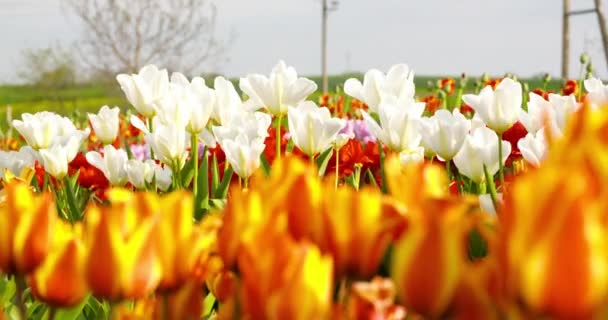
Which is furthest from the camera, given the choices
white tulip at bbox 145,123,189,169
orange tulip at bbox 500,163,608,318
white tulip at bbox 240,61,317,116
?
white tulip at bbox 240,61,317,116

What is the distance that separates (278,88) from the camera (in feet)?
7.25

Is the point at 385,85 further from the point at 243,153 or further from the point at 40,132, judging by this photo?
the point at 40,132

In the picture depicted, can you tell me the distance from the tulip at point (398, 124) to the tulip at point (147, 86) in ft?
2.17

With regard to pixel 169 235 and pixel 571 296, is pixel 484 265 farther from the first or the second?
pixel 169 235

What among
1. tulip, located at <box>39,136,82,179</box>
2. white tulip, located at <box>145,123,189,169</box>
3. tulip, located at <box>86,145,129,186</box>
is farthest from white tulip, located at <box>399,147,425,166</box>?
tulip, located at <box>39,136,82,179</box>

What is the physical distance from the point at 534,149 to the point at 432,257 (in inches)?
43.4

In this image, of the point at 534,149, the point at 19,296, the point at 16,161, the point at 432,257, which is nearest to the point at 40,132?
the point at 16,161

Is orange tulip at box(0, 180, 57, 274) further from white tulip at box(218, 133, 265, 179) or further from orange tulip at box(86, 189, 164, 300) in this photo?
white tulip at box(218, 133, 265, 179)

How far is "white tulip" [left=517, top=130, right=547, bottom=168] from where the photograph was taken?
5.25 feet

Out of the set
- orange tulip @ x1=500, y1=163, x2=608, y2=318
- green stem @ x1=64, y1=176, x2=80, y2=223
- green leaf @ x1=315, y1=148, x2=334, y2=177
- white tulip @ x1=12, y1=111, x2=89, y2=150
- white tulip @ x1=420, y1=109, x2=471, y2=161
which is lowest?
green stem @ x1=64, y1=176, x2=80, y2=223

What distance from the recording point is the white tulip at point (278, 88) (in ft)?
7.16

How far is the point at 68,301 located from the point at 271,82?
4.88ft

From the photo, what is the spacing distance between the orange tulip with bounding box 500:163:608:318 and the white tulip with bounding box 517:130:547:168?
106 centimetres

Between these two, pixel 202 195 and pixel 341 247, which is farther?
pixel 202 195
